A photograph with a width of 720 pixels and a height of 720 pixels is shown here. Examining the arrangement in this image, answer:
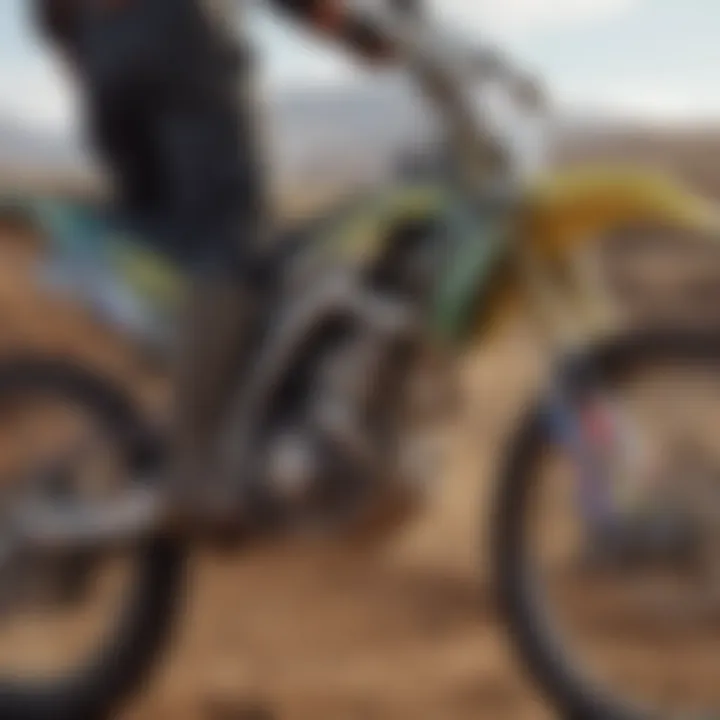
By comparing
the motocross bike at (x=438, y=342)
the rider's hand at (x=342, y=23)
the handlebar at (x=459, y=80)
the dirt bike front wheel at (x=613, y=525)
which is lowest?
the dirt bike front wheel at (x=613, y=525)

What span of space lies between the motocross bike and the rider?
0.06ft

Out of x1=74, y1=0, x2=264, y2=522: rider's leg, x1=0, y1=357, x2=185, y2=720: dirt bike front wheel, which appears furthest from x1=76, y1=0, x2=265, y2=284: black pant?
x1=0, y1=357, x2=185, y2=720: dirt bike front wheel

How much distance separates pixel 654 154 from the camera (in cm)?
139

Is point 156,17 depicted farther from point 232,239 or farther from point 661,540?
point 661,540

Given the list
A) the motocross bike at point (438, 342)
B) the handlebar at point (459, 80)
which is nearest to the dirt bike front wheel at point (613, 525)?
the motocross bike at point (438, 342)

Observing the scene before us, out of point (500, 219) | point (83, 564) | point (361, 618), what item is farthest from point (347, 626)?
point (500, 219)

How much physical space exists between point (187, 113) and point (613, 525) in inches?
13.9

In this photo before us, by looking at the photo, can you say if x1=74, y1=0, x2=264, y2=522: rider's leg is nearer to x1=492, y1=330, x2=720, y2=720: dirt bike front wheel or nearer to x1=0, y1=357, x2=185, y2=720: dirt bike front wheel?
x1=0, y1=357, x2=185, y2=720: dirt bike front wheel

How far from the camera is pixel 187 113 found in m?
1.37

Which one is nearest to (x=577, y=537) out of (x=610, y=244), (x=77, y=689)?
(x=610, y=244)

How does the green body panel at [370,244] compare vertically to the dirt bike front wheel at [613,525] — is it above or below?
above

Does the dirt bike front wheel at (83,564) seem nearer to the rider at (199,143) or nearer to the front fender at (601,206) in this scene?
the rider at (199,143)

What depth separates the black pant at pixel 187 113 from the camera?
1355 millimetres

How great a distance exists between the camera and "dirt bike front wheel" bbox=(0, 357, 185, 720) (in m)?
1.39
